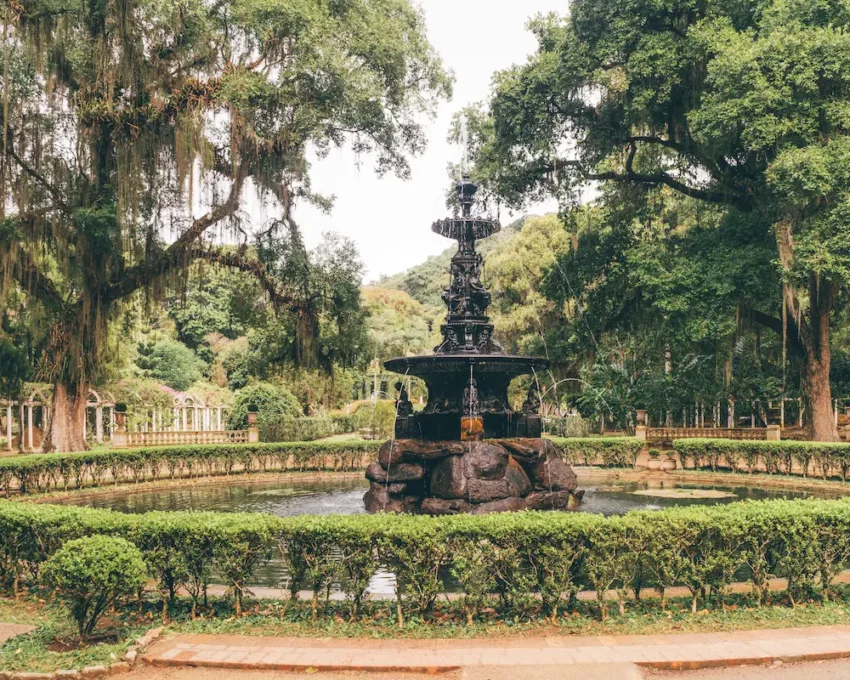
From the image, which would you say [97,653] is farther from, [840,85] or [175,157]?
[840,85]

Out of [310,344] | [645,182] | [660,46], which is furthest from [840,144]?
[310,344]

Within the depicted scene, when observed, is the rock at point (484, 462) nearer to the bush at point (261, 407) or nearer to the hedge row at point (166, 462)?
the hedge row at point (166, 462)

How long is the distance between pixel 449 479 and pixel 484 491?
621mm

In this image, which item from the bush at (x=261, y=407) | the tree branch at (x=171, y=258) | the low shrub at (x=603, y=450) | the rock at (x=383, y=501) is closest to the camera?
the rock at (x=383, y=501)

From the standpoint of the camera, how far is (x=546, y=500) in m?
11.9

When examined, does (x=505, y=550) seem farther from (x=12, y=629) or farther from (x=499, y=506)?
(x=499, y=506)

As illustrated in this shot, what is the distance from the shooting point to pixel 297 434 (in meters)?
30.8

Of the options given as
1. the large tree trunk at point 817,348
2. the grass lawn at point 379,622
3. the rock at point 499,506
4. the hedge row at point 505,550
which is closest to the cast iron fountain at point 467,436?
the rock at point 499,506

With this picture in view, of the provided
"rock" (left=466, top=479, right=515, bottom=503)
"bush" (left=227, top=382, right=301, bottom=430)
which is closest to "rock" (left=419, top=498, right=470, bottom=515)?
"rock" (left=466, top=479, right=515, bottom=503)

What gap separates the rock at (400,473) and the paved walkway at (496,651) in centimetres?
602

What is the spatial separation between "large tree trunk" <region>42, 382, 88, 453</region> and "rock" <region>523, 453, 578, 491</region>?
14177mm

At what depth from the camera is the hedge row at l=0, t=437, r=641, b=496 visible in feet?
54.2

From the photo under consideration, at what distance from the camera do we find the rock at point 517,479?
11.6 m

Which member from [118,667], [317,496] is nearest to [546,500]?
[317,496]
